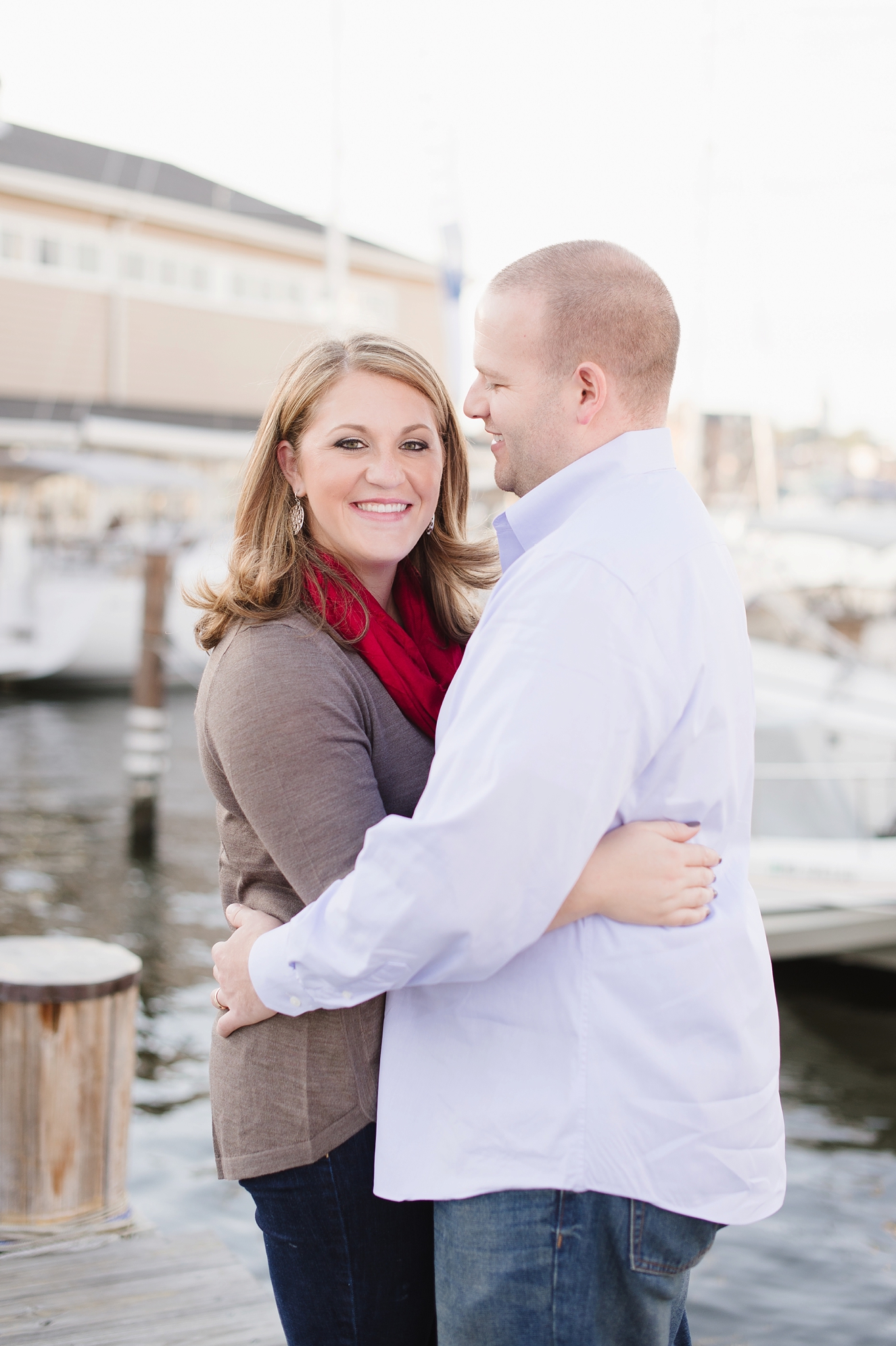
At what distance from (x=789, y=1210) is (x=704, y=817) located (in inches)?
190

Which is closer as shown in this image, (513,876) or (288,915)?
(513,876)

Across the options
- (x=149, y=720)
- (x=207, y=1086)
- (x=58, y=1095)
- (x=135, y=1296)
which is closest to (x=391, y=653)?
(x=135, y=1296)

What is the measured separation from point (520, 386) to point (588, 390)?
0.09 metres

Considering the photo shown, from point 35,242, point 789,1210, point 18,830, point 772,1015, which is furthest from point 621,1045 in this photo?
point 35,242

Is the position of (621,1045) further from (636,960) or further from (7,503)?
(7,503)

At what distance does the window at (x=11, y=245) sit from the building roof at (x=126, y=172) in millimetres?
1349

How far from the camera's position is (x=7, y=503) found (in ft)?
77.6

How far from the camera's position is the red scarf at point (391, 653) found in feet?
5.91

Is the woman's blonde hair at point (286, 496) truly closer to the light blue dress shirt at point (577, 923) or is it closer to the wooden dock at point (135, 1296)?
the light blue dress shirt at point (577, 923)

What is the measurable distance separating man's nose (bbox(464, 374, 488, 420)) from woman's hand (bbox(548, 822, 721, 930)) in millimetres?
597

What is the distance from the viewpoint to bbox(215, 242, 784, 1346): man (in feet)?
4.43

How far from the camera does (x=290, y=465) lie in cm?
194

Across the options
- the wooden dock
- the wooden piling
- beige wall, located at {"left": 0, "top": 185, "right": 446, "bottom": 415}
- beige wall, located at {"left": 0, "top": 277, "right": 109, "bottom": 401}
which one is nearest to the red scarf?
the wooden dock

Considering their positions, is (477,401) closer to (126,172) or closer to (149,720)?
(149,720)
